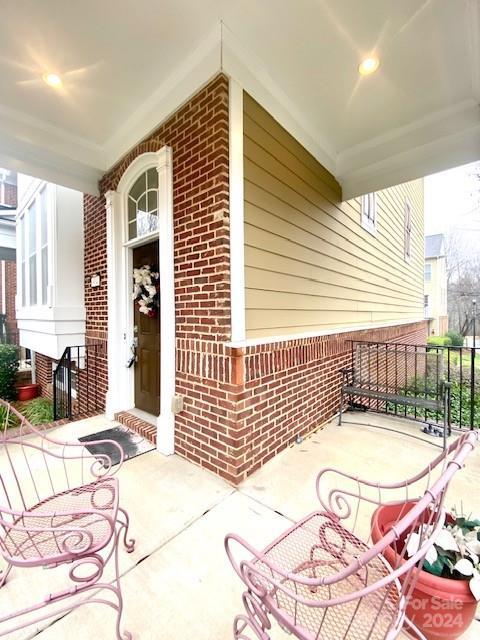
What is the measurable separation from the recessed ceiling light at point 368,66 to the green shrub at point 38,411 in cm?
637

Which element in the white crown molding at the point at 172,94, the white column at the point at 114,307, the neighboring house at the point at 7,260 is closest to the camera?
the white crown molding at the point at 172,94

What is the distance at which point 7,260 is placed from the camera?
955 cm

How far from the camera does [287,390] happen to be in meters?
3.05

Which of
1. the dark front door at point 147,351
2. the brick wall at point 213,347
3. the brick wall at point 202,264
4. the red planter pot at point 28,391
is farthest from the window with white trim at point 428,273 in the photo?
the red planter pot at point 28,391

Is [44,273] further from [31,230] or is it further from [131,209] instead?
[131,209]

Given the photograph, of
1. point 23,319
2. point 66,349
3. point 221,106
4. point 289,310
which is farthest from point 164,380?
point 23,319

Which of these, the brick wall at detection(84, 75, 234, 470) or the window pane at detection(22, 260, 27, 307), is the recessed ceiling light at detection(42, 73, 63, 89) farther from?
the window pane at detection(22, 260, 27, 307)

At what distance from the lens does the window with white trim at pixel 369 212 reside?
5.41m

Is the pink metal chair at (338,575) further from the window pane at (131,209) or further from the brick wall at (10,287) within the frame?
the brick wall at (10,287)

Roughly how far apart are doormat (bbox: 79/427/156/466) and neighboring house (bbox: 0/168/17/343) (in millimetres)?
7498

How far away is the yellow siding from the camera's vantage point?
2.71 meters

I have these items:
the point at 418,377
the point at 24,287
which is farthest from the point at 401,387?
the point at 24,287

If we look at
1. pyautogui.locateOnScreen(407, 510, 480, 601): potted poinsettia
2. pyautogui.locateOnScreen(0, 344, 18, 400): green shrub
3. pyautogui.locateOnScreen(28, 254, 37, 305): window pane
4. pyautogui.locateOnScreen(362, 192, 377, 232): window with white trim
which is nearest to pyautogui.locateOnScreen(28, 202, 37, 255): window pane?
pyautogui.locateOnScreen(28, 254, 37, 305): window pane

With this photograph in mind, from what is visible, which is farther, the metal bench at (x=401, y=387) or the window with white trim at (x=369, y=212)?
the window with white trim at (x=369, y=212)
